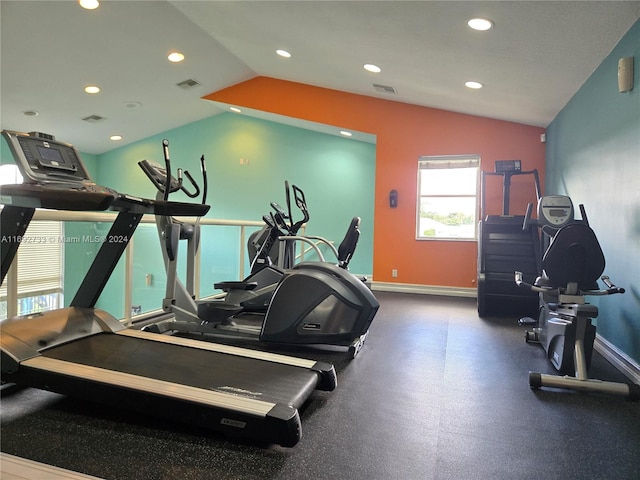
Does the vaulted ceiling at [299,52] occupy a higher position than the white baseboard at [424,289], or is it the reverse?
the vaulted ceiling at [299,52]

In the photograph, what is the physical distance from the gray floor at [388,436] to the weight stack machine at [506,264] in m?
1.86

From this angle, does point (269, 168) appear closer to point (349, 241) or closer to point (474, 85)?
point (474, 85)

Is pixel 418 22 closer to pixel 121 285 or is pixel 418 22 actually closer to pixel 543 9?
pixel 543 9

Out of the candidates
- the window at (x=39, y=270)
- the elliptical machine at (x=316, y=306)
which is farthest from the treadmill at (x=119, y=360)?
the elliptical machine at (x=316, y=306)

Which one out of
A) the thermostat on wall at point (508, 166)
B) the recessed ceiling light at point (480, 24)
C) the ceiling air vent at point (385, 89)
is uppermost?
the ceiling air vent at point (385, 89)

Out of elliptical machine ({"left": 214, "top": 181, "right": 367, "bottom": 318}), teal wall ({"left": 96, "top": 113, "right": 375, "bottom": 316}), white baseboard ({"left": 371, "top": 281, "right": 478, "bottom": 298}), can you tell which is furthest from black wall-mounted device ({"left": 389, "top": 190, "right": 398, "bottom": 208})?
elliptical machine ({"left": 214, "top": 181, "right": 367, "bottom": 318})

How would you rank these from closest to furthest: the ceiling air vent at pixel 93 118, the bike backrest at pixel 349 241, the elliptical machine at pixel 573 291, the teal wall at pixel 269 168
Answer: the elliptical machine at pixel 573 291 < the bike backrest at pixel 349 241 < the ceiling air vent at pixel 93 118 < the teal wall at pixel 269 168

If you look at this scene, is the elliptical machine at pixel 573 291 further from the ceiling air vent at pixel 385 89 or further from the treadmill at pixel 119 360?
the ceiling air vent at pixel 385 89

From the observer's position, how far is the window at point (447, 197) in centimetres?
611

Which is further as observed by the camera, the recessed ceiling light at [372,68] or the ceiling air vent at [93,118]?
the ceiling air vent at [93,118]

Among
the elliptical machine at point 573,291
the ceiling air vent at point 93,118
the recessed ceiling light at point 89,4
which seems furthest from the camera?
the ceiling air vent at point 93,118

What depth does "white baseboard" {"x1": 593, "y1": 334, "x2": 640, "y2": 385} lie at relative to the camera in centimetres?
260

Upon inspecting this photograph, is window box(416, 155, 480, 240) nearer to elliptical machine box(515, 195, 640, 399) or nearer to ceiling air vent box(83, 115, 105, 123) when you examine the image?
elliptical machine box(515, 195, 640, 399)

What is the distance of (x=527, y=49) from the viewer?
10.8 ft
